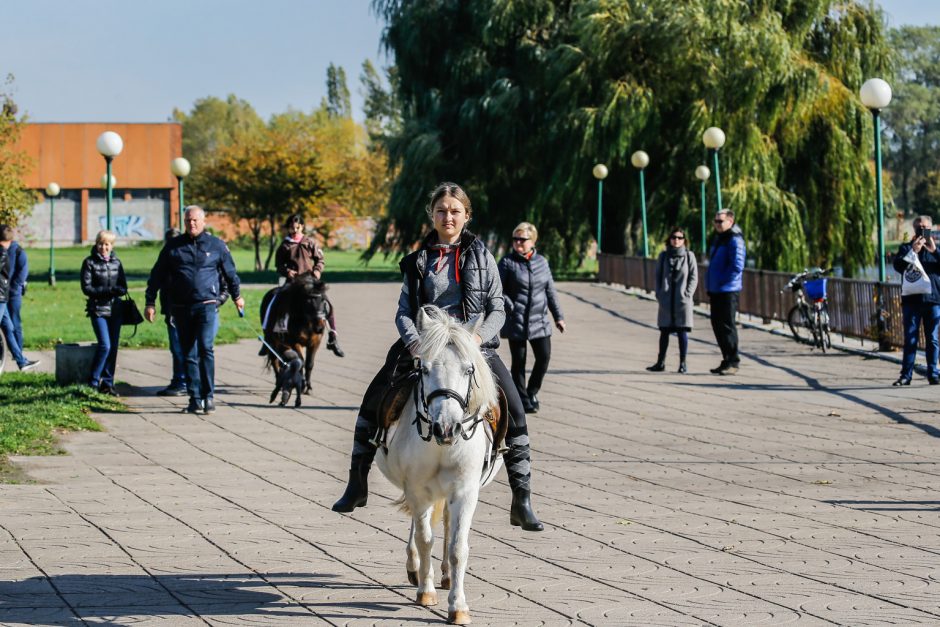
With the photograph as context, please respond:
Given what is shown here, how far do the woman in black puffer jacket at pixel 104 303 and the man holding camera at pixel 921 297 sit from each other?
897 cm

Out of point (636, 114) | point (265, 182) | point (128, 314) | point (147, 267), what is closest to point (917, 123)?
point (265, 182)

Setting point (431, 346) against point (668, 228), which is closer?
point (431, 346)

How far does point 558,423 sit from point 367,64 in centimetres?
10318

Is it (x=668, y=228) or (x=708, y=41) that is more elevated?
(x=708, y=41)

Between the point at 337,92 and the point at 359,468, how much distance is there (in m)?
136

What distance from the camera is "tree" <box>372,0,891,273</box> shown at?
1382 inches

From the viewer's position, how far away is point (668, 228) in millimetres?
37844

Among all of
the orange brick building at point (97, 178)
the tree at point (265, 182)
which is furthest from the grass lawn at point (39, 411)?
the orange brick building at point (97, 178)

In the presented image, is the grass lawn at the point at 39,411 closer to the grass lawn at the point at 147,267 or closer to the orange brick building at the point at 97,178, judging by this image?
the grass lawn at the point at 147,267

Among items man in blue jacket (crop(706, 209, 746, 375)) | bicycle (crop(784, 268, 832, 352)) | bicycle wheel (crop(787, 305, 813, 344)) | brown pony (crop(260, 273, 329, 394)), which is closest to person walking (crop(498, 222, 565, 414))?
brown pony (crop(260, 273, 329, 394))

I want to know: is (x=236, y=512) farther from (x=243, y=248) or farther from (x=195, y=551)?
(x=243, y=248)

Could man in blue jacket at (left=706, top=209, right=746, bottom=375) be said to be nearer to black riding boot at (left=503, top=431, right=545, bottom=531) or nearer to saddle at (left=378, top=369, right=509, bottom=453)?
black riding boot at (left=503, top=431, right=545, bottom=531)

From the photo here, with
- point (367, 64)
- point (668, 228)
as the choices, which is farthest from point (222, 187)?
point (367, 64)

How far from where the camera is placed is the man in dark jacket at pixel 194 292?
12930mm
